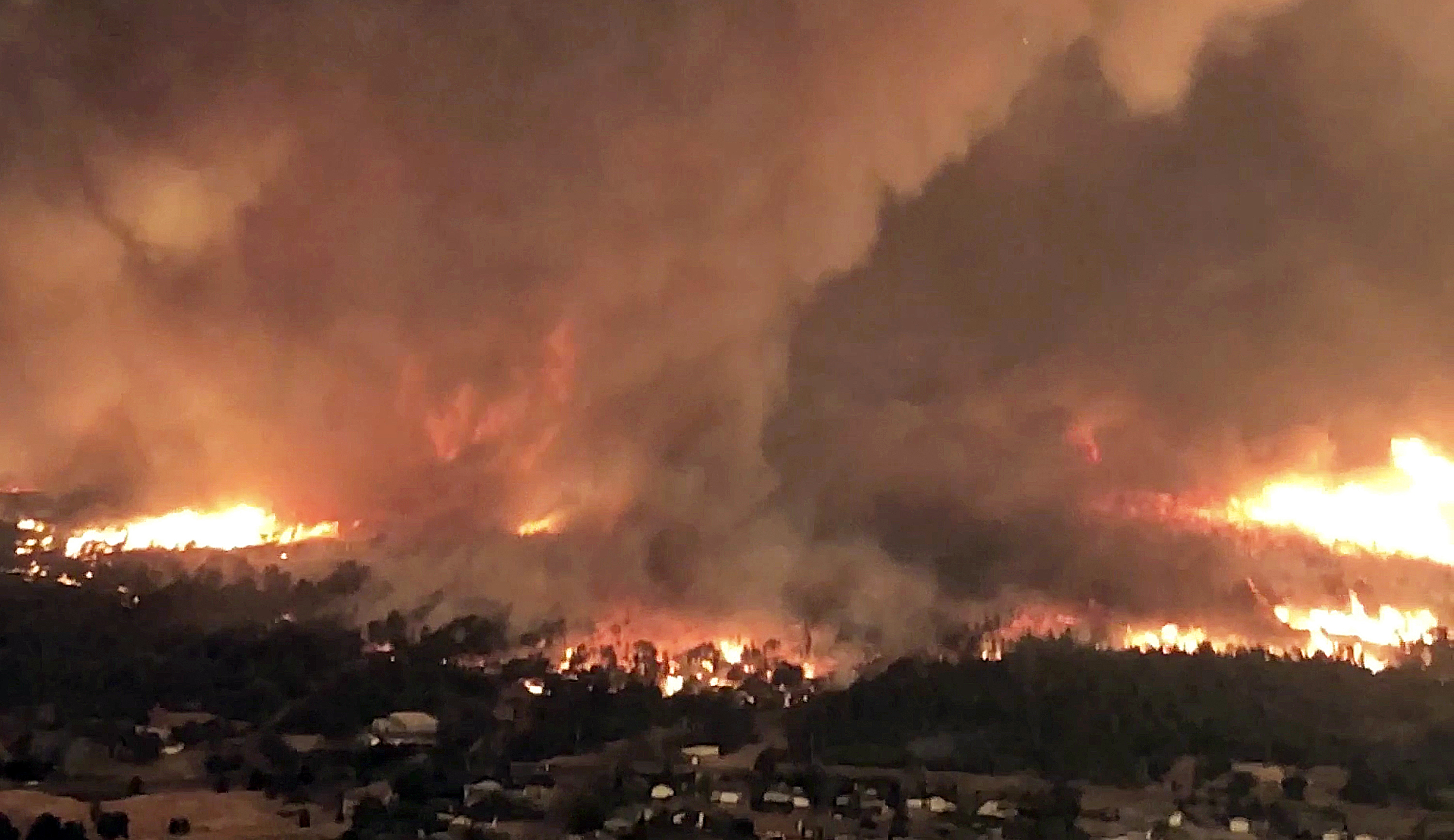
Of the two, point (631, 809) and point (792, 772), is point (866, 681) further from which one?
point (631, 809)

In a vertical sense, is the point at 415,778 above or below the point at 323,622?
below

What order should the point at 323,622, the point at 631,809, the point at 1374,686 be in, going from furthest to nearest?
1. the point at 323,622
2. the point at 1374,686
3. the point at 631,809

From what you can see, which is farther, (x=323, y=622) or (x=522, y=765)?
(x=323, y=622)

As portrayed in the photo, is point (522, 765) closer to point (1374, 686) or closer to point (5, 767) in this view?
point (5, 767)

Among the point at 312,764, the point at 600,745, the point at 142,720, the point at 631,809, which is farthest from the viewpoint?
the point at 142,720

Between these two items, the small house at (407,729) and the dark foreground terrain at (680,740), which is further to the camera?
the small house at (407,729)

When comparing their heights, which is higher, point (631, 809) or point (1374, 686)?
point (1374, 686)

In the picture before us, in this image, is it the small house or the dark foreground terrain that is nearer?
the dark foreground terrain

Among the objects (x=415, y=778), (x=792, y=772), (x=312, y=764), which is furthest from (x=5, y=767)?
(x=792, y=772)

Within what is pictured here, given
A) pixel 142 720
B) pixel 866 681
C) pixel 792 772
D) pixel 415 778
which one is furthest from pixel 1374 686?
pixel 142 720
